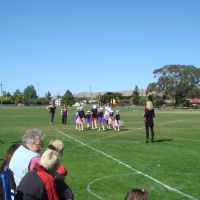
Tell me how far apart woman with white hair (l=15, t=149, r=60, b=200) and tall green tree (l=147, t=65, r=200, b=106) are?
Result: 443 feet

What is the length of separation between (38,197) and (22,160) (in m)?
0.88

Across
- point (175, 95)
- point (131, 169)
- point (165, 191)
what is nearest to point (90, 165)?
point (131, 169)

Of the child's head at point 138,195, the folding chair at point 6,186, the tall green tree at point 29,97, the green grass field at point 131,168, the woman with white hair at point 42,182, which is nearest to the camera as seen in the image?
the child's head at point 138,195

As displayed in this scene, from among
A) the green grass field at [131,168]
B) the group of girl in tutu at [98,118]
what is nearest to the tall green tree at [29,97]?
the group of girl in tutu at [98,118]

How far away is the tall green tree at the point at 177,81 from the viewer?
141125 mm

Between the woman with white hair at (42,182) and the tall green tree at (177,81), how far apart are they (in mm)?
135028

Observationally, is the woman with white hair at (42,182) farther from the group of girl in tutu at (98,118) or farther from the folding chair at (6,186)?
the group of girl in tutu at (98,118)

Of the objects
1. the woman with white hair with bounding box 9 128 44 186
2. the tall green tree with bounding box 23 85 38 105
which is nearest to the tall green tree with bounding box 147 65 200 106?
the tall green tree with bounding box 23 85 38 105

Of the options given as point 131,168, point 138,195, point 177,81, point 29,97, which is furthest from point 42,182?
point 29,97

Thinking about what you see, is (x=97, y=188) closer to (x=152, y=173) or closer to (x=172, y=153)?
(x=152, y=173)

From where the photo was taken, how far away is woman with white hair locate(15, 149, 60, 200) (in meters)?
5.41

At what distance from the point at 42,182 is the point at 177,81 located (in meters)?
140

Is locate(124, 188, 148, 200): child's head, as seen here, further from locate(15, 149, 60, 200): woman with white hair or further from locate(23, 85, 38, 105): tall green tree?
locate(23, 85, 38, 105): tall green tree

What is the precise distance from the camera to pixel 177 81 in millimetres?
143250
